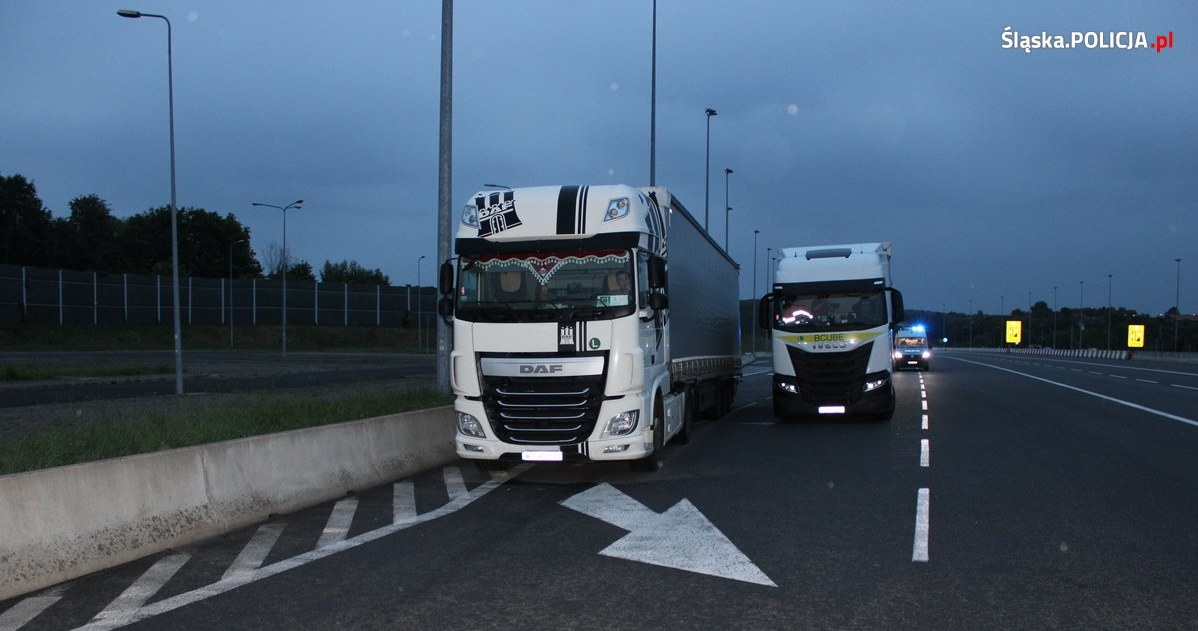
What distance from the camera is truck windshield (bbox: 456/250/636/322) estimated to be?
10828mm

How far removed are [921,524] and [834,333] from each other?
9.20 meters

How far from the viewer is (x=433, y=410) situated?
514 inches

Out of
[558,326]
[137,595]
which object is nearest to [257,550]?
[137,595]

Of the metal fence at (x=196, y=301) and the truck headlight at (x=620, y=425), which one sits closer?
the truck headlight at (x=620, y=425)

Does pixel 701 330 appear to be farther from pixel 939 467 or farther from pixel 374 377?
pixel 374 377

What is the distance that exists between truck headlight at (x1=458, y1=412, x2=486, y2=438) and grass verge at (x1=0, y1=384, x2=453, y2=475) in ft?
6.64

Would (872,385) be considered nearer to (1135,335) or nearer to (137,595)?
(137,595)

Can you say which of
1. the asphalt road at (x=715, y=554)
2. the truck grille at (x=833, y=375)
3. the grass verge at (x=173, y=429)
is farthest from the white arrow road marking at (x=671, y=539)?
the truck grille at (x=833, y=375)

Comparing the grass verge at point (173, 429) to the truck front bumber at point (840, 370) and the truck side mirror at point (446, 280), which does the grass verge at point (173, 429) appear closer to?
the truck side mirror at point (446, 280)

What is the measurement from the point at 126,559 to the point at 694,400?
32.2ft

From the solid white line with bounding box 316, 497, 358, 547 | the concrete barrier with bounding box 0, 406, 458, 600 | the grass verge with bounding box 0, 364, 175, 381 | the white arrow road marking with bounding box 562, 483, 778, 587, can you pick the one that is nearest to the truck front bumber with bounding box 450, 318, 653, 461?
the white arrow road marking with bounding box 562, 483, 778, 587

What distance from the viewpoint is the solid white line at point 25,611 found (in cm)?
581

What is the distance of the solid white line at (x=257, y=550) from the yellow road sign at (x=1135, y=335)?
88.9 m

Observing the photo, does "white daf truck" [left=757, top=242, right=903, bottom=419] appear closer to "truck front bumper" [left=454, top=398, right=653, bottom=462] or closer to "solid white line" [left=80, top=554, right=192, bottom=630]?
"truck front bumper" [left=454, top=398, right=653, bottom=462]
